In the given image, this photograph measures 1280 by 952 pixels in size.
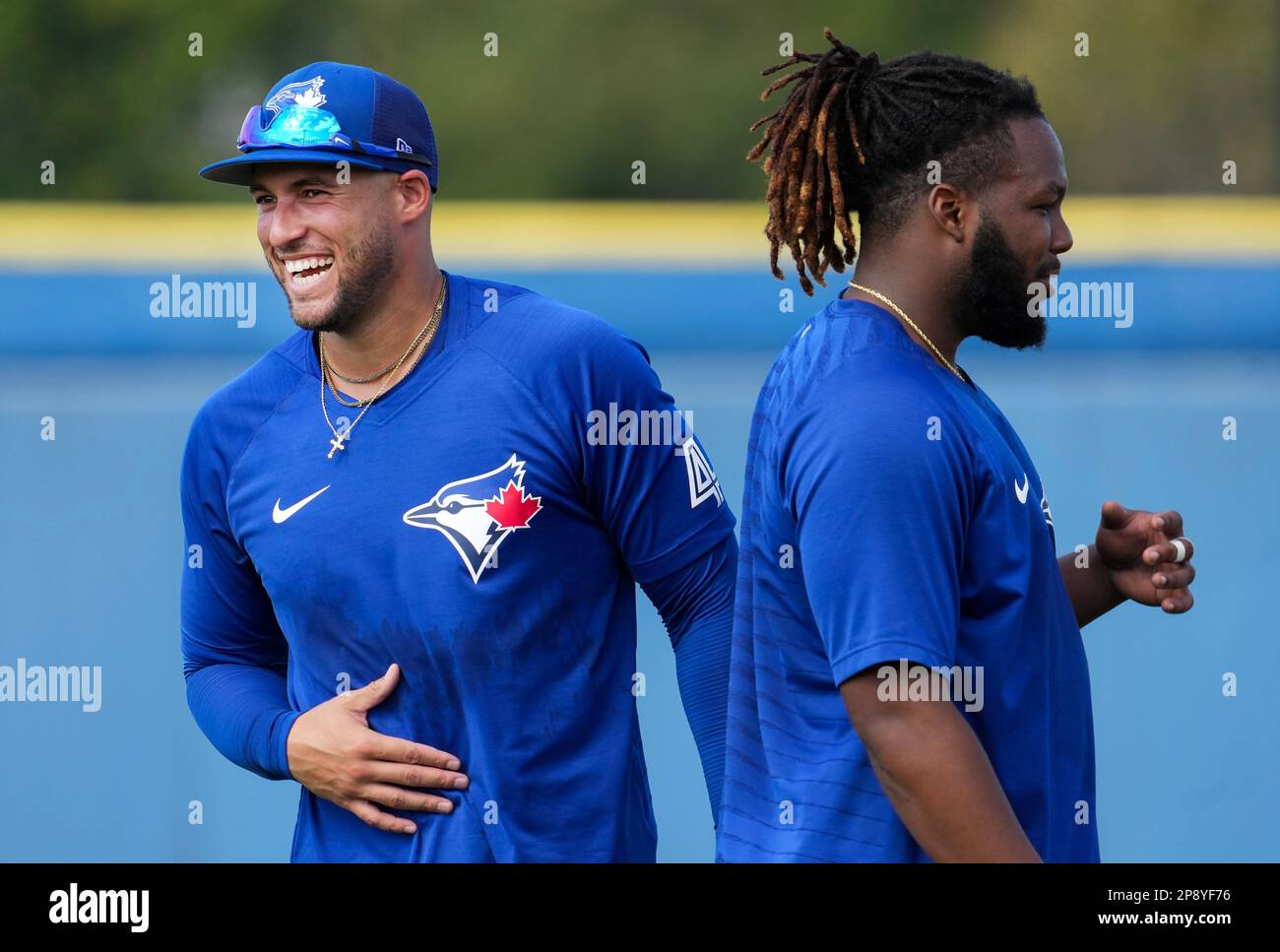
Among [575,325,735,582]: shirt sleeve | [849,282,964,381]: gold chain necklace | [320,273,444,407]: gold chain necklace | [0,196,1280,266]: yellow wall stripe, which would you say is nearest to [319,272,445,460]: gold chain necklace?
[320,273,444,407]: gold chain necklace

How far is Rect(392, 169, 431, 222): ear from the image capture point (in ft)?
7.38

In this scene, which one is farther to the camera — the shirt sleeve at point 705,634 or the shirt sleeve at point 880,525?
the shirt sleeve at point 705,634

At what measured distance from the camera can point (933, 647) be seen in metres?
1.62

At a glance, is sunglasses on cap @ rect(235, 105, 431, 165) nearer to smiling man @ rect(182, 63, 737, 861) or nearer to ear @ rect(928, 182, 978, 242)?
smiling man @ rect(182, 63, 737, 861)

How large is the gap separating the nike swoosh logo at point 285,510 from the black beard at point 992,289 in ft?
2.73

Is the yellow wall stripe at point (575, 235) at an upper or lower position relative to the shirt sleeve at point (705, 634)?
upper

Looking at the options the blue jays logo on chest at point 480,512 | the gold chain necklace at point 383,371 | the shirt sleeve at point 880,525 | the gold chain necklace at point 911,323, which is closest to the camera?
the shirt sleeve at point 880,525

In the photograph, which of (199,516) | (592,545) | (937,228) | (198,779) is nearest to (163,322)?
(198,779)

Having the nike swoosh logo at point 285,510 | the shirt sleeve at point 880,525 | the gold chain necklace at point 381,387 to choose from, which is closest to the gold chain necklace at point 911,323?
the shirt sleeve at point 880,525

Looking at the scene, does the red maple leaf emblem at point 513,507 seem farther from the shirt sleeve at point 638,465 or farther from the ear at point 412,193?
the ear at point 412,193

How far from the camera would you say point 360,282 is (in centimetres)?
220

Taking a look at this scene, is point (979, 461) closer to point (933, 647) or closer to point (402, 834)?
point (933, 647)

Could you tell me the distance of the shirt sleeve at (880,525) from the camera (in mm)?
1635

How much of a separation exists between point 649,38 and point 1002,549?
9.29 meters
